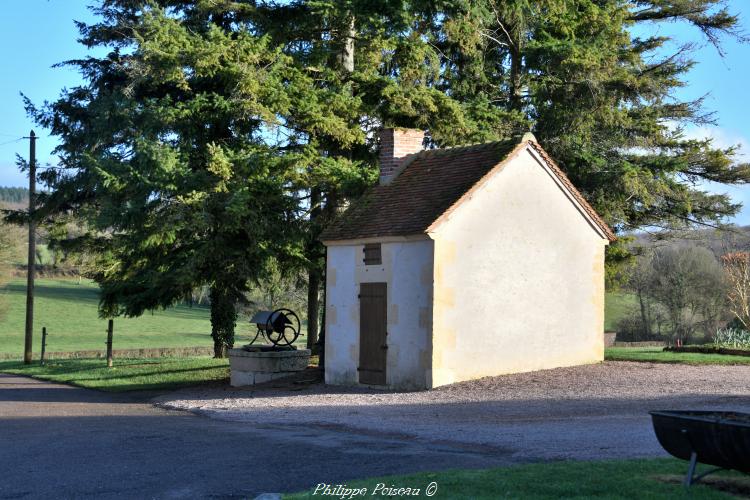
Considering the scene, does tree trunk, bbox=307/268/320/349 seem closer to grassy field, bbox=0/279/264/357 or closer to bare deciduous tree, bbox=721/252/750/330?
bare deciduous tree, bbox=721/252/750/330

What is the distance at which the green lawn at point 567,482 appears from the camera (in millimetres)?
8094

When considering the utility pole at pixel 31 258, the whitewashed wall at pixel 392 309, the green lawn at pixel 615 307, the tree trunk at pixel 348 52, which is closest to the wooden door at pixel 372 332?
the whitewashed wall at pixel 392 309

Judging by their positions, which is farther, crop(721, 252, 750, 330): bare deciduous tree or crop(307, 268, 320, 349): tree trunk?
crop(721, 252, 750, 330): bare deciduous tree

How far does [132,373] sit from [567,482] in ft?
71.7

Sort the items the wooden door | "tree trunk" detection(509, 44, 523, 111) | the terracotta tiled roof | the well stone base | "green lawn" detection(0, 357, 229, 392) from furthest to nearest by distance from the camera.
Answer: "tree trunk" detection(509, 44, 523, 111) → "green lawn" detection(0, 357, 229, 392) → the well stone base → the wooden door → the terracotta tiled roof

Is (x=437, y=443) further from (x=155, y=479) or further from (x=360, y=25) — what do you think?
(x=360, y=25)

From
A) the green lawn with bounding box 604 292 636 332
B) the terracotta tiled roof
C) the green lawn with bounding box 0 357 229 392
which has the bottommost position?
the green lawn with bounding box 0 357 229 392

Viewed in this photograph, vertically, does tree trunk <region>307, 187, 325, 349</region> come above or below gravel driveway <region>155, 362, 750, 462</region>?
above

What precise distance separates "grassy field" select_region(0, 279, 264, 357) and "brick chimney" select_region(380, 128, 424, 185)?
102 feet

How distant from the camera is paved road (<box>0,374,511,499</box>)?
9758mm

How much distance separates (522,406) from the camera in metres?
15.7

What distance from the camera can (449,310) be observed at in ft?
62.5

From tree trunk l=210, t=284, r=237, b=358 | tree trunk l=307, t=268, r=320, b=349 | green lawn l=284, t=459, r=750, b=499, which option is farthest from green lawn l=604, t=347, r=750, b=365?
green lawn l=284, t=459, r=750, b=499

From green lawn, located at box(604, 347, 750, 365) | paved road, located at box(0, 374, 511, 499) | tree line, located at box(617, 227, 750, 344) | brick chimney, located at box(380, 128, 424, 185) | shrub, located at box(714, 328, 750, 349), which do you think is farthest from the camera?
tree line, located at box(617, 227, 750, 344)
